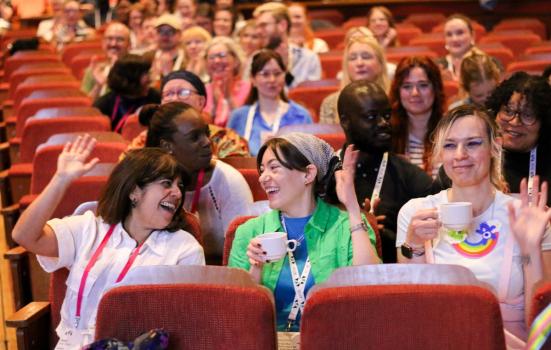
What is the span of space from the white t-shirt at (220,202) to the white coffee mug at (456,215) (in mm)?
1038

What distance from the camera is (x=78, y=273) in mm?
2729

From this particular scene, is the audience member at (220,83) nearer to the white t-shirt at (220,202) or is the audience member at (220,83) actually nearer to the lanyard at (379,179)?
the white t-shirt at (220,202)

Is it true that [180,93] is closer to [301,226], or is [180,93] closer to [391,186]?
[391,186]

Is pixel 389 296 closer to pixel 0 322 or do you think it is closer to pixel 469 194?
pixel 469 194

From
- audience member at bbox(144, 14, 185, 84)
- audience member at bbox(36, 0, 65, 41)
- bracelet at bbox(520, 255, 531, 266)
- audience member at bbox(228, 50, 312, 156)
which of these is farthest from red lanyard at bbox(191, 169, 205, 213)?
audience member at bbox(36, 0, 65, 41)

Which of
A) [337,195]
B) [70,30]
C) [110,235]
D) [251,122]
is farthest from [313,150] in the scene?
[70,30]

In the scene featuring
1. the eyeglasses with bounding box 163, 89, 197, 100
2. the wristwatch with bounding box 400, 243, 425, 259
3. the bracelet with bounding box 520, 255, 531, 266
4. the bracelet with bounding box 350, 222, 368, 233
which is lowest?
the wristwatch with bounding box 400, 243, 425, 259

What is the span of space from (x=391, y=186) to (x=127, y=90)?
7.72 ft

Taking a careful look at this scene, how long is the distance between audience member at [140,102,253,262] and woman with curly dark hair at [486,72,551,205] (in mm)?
896

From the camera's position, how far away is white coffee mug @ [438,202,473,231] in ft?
7.96

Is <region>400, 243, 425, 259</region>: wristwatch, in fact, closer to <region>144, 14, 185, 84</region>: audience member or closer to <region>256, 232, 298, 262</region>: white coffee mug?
<region>256, 232, 298, 262</region>: white coffee mug

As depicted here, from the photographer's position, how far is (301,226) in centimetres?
271

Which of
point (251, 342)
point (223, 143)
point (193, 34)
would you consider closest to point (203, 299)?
point (251, 342)

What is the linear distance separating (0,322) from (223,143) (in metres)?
1.16
